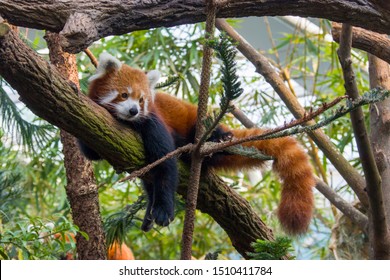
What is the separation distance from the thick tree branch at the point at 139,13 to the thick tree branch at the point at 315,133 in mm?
864

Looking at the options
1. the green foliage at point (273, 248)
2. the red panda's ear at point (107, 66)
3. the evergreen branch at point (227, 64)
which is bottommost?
the green foliage at point (273, 248)

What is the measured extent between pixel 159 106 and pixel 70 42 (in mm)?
893

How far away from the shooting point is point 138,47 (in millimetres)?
4059

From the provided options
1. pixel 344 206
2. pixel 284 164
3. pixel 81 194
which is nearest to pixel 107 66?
pixel 81 194

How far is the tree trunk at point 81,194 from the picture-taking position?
2.33 m

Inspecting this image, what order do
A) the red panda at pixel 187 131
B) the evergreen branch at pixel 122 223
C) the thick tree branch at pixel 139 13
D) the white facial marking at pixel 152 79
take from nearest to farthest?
the thick tree branch at pixel 139 13, the red panda at pixel 187 131, the white facial marking at pixel 152 79, the evergreen branch at pixel 122 223

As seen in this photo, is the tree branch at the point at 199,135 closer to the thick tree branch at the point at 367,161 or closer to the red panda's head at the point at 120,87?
the red panda's head at the point at 120,87

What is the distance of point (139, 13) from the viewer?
72.2 inches

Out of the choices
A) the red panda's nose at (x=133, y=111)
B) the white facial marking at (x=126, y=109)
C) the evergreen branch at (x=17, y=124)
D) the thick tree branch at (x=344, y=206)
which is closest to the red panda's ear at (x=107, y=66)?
the white facial marking at (x=126, y=109)

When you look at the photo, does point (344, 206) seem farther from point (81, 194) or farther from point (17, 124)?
point (17, 124)

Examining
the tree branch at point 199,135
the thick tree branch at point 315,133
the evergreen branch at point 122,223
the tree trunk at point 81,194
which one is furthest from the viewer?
the thick tree branch at point 315,133

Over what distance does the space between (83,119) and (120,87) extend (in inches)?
27.5
